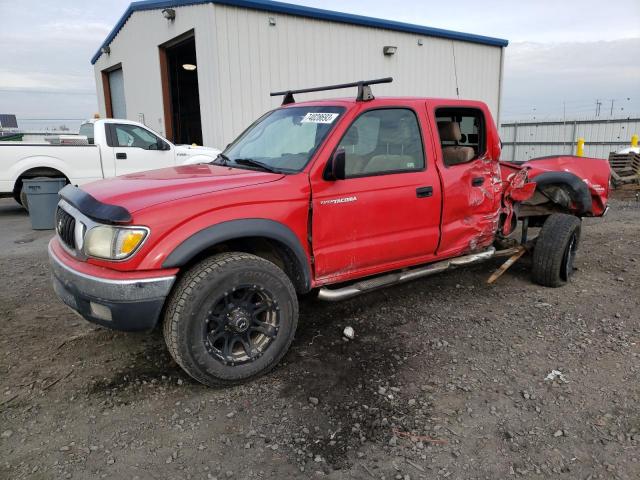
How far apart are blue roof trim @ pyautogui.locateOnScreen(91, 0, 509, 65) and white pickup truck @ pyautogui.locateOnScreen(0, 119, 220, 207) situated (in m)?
3.36

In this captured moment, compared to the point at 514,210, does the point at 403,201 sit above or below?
above

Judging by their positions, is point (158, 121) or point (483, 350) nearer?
point (483, 350)

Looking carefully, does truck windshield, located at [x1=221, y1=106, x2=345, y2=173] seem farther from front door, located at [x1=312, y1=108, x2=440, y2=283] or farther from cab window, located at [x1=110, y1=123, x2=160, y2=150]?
cab window, located at [x1=110, y1=123, x2=160, y2=150]

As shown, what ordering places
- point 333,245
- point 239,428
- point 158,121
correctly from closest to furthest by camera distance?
point 239,428 → point 333,245 → point 158,121

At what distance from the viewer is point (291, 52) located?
11.8 meters

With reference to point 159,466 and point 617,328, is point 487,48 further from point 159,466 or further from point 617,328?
point 159,466

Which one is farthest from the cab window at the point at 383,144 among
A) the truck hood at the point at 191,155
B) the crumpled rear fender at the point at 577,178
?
the truck hood at the point at 191,155

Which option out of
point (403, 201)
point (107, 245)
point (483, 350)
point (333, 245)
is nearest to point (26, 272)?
point (107, 245)

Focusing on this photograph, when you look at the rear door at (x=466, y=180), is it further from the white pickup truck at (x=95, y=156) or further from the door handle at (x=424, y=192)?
the white pickup truck at (x=95, y=156)

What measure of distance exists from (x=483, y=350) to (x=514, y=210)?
2003 mm

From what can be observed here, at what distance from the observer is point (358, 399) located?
2881 mm

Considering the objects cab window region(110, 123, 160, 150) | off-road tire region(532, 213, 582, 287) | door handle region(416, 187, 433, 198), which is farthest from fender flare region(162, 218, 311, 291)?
Result: cab window region(110, 123, 160, 150)

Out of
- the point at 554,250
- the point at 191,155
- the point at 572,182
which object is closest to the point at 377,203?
the point at 554,250

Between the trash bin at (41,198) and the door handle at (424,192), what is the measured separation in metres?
6.87
